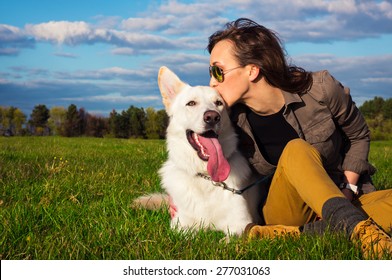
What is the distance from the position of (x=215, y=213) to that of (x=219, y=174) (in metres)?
0.36

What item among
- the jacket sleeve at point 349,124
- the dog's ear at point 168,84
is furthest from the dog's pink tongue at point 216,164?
the jacket sleeve at point 349,124

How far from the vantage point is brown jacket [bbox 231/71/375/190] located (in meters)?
4.35

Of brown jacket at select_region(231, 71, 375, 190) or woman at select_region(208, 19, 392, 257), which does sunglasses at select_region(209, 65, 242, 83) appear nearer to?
woman at select_region(208, 19, 392, 257)

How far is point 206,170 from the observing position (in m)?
4.25

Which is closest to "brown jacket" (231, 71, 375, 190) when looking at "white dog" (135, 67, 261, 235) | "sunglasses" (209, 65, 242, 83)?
"white dog" (135, 67, 261, 235)

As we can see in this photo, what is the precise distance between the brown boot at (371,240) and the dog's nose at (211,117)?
147cm

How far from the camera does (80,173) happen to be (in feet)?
22.3

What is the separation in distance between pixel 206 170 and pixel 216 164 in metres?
0.19

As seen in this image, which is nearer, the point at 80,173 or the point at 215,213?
the point at 215,213

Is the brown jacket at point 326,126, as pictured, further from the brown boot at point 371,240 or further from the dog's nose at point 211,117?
the brown boot at point 371,240

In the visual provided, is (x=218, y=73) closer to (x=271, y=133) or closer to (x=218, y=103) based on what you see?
(x=218, y=103)

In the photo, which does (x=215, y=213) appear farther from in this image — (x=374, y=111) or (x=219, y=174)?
(x=374, y=111)

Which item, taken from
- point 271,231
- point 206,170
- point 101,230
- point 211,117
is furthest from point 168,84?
point 271,231
